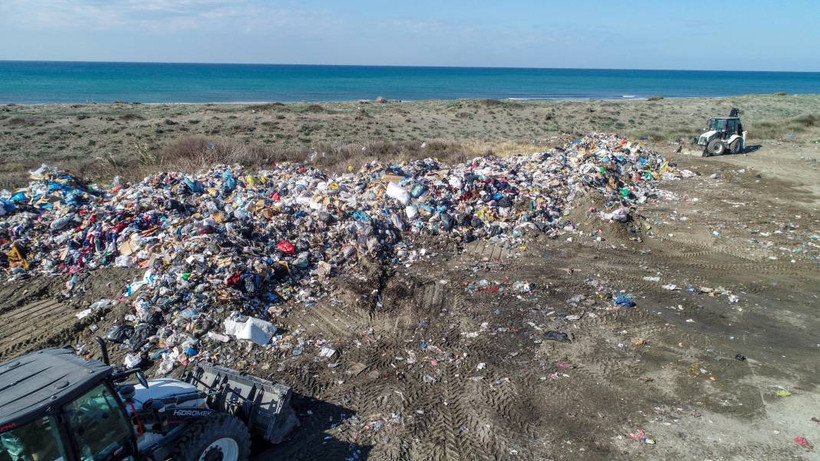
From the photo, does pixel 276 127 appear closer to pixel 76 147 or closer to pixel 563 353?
pixel 76 147

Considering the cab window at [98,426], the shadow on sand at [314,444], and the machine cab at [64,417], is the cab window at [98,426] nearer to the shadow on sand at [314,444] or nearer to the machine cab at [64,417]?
the machine cab at [64,417]

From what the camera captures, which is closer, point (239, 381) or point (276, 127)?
point (239, 381)

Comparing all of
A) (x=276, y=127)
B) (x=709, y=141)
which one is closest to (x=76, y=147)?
(x=276, y=127)

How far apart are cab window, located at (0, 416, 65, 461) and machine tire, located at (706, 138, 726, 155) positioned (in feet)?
67.0

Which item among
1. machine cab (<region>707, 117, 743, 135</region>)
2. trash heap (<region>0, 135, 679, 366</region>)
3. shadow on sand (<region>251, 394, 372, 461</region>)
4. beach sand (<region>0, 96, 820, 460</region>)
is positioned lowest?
shadow on sand (<region>251, 394, 372, 461</region>)

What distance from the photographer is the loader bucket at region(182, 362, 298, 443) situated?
4.93m

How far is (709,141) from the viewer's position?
17828 mm

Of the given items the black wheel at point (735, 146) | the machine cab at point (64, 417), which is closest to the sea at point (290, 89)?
the black wheel at point (735, 146)

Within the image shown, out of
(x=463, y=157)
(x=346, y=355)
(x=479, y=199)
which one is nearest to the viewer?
(x=346, y=355)

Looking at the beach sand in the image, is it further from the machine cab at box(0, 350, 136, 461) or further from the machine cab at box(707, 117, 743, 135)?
the machine cab at box(707, 117, 743, 135)

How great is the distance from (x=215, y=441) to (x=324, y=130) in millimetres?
24079

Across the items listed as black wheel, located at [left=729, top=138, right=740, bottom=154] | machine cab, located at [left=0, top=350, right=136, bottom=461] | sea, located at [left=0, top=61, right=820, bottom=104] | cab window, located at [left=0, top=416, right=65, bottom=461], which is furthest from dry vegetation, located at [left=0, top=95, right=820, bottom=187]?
sea, located at [left=0, top=61, right=820, bottom=104]

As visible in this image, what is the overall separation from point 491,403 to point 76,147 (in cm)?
2295

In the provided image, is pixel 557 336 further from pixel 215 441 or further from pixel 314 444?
pixel 215 441
